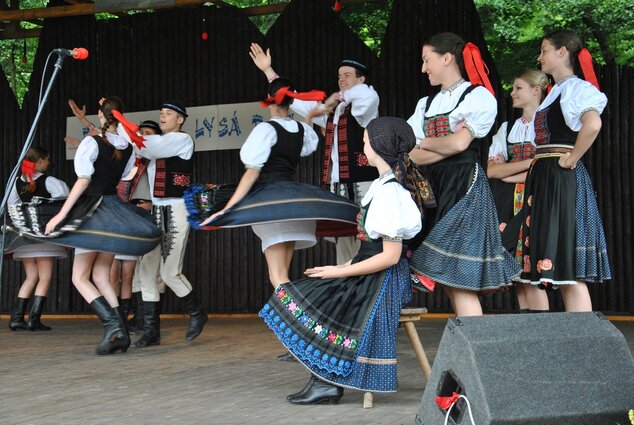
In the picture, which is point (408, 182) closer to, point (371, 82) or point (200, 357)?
point (200, 357)

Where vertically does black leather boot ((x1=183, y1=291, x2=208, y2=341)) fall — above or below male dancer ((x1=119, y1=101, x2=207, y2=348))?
below

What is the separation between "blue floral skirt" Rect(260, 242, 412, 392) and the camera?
3.28m

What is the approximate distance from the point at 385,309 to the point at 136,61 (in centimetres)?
615

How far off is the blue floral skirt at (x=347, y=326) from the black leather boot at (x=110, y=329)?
2.10 m

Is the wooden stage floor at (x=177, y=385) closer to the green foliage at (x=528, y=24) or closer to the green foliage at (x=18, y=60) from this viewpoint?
the green foliage at (x=528, y=24)

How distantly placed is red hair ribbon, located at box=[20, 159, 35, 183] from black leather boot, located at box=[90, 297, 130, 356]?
2.31 m

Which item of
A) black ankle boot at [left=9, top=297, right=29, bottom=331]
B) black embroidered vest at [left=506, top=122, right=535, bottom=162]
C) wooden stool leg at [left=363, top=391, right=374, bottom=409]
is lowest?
black ankle boot at [left=9, top=297, right=29, bottom=331]

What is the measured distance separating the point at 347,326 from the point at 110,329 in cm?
236

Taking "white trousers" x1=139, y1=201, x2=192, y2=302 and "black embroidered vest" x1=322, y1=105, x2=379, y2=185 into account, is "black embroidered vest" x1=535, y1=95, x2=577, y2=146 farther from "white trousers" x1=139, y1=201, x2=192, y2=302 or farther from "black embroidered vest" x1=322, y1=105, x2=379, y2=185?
"white trousers" x1=139, y1=201, x2=192, y2=302

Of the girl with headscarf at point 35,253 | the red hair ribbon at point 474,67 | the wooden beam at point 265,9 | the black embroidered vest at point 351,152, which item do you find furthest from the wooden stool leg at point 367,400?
the wooden beam at point 265,9

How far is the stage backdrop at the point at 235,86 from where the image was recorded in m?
7.24

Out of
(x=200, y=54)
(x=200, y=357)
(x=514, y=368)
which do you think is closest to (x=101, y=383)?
(x=200, y=357)

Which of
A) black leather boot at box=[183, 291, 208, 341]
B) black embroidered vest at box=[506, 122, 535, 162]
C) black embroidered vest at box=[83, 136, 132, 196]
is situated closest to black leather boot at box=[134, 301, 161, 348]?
black leather boot at box=[183, 291, 208, 341]

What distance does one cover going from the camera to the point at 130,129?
5.28 m
